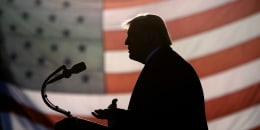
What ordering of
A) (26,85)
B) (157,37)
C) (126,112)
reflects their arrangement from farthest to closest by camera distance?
(26,85) → (157,37) → (126,112)

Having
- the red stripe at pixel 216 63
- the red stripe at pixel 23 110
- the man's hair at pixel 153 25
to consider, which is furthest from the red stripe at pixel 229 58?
the man's hair at pixel 153 25

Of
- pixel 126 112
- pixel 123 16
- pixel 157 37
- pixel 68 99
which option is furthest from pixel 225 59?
pixel 126 112

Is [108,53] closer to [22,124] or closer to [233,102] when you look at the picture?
[22,124]

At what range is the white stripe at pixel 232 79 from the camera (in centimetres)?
328

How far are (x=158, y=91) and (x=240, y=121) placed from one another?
181 centimetres

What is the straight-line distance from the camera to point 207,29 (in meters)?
3.32

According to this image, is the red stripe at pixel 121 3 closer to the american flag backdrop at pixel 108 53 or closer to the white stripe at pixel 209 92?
the american flag backdrop at pixel 108 53

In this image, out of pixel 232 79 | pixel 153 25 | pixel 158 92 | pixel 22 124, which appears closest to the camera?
pixel 158 92

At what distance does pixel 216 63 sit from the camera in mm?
3338

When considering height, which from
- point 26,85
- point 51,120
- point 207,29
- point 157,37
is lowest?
point 157,37

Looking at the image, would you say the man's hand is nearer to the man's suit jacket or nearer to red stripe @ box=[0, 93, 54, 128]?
the man's suit jacket

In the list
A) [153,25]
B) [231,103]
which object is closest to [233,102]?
[231,103]

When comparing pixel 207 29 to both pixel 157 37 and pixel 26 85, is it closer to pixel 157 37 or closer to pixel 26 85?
pixel 26 85

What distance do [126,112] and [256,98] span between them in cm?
193
